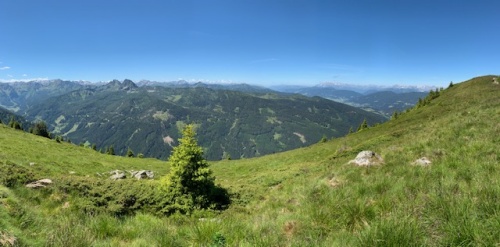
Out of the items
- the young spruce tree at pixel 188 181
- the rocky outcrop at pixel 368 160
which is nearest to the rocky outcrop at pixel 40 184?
the young spruce tree at pixel 188 181

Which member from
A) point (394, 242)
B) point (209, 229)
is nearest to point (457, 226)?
point (394, 242)

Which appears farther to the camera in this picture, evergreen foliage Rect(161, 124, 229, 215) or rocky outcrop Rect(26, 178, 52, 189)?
evergreen foliage Rect(161, 124, 229, 215)

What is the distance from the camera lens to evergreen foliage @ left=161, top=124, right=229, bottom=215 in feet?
58.0

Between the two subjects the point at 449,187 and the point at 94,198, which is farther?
the point at 94,198

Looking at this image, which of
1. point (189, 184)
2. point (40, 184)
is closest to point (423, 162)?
Result: point (189, 184)

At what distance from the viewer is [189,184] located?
18.8 metres

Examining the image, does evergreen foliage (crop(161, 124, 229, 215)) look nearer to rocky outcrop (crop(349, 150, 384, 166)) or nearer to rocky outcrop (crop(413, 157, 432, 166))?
rocky outcrop (crop(349, 150, 384, 166))

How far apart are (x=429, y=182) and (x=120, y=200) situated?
13998 mm

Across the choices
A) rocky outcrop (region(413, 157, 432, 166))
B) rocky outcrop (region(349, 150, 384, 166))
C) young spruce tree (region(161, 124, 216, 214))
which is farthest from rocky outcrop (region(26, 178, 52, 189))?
rocky outcrop (region(413, 157, 432, 166))

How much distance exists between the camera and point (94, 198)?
14.6 meters

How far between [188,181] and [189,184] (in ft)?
0.65

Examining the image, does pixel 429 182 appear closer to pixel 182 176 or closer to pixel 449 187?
pixel 449 187

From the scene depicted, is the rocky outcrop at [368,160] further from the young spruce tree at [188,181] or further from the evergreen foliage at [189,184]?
the young spruce tree at [188,181]

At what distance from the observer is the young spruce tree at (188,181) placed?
1767cm
